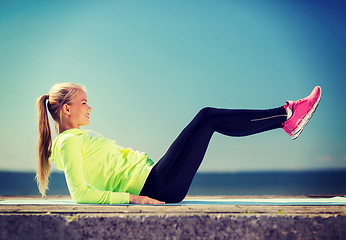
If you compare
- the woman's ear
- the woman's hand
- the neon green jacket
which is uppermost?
the woman's ear

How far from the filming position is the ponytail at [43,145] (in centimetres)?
205

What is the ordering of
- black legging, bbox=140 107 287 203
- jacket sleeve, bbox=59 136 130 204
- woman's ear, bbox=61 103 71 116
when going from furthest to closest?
woman's ear, bbox=61 103 71 116
black legging, bbox=140 107 287 203
jacket sleeve, bbox=59 136 130 204

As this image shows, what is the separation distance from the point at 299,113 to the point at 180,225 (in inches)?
39.4

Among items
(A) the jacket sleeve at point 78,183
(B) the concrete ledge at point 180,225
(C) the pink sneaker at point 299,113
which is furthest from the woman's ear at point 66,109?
(C) the pink sneaker at point 299,113

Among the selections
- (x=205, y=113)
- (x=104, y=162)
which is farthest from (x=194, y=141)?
(x=104, y=162)

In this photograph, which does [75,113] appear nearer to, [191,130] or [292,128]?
[191,130]

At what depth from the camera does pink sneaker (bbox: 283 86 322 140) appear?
1.86m

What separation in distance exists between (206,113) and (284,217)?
74 centimetres

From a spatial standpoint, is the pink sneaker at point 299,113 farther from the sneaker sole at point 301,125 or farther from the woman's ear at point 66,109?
the woman's ear at point 66,109

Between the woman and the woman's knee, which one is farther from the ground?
the woman's knee

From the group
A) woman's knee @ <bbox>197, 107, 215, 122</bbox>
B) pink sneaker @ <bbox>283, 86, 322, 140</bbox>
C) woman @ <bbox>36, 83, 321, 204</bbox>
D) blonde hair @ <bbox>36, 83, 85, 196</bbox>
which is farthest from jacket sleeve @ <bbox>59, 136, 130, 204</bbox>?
pink sneaker @ <bbox>283, 86, 322, 140</bbox>

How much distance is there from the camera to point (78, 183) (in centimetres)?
173

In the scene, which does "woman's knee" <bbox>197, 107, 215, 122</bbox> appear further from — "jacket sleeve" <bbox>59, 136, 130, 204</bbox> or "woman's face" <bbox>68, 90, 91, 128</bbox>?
"woman's face" <bbox>68, 90, 91, 128</bbox>

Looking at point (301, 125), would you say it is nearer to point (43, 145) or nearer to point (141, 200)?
point (141, 200)
